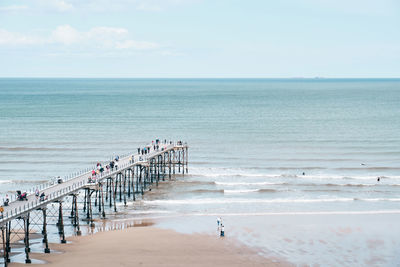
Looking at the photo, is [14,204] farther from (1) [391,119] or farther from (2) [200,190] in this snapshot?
(1) [391,119]

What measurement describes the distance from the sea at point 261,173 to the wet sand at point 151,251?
4.74 feet

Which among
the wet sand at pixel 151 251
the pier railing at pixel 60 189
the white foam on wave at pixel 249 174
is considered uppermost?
the pier railing at pixel 60 189

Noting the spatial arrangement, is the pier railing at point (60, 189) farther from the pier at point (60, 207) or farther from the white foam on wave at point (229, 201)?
the white foam on wave at point (229, 201)

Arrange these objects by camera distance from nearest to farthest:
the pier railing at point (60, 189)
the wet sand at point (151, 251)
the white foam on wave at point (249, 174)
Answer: the wet sand at point (151, 251), the pier railing at point (60, 189), the white foam on wave at point (249, 174)

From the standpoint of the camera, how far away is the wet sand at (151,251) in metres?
31.0

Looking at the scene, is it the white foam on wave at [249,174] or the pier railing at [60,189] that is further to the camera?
the white foam on wave at [249,174]

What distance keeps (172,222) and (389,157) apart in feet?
119

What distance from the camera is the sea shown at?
36.2m

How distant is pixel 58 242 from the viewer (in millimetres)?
34688

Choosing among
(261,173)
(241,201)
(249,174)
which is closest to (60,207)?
(241,201)

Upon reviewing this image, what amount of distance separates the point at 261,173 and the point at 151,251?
26.7 metres

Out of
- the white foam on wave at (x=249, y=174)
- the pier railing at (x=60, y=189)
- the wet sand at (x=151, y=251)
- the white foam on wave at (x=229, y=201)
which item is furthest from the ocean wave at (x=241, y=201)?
the wet sand at (x=151, y=251)

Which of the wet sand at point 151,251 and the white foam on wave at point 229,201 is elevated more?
the white foam on wave at point 229,201

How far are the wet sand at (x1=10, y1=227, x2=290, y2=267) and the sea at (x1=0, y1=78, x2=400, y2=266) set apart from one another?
145 cm
